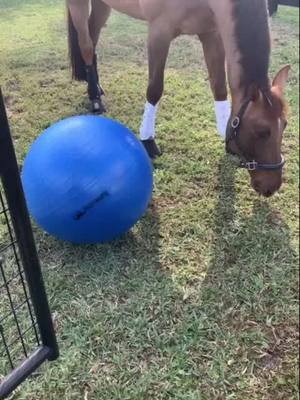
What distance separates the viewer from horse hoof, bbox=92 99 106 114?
298cm

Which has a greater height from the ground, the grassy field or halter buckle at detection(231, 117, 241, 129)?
halter buckle at detection(231, 117, 241, 129)

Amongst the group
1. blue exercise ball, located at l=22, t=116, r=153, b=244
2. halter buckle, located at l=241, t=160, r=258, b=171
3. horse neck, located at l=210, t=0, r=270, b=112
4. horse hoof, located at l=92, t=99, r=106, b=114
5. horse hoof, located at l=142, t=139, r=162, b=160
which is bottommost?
horse hoof, located at l=142, t=139, r=162, b=160

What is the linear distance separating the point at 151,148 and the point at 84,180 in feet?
3.00

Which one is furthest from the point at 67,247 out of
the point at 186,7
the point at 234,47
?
the point at 186,7

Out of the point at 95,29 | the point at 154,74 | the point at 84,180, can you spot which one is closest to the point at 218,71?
the point at 154,74

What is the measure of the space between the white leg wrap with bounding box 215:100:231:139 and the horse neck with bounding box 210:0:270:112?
69 cm

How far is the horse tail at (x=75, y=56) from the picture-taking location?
298cm

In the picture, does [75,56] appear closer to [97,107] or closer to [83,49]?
[83,49]

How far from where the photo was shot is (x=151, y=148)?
8.77 feet

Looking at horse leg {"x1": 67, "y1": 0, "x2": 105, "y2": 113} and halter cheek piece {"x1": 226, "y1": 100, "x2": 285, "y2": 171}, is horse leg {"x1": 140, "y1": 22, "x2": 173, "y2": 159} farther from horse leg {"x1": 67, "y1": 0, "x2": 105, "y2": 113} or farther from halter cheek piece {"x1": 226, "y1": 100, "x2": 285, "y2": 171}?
halter cheek piece {"x1": 226, "y1": 100, "x2": 285, "y2": 171}

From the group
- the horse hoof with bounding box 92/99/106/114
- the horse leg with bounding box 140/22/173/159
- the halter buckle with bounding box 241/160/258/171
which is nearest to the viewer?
the halter buckle with bounding box 241/160/258/171

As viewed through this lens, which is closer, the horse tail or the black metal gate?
the black metal gate

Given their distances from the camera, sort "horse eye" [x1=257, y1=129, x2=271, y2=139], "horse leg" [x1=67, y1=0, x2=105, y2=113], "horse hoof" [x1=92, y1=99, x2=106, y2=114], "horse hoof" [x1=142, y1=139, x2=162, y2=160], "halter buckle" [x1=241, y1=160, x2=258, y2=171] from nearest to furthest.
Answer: "horse eye" [x1=257, y1=129, x2=271, y2=139] → "halter buckle" [x1=241, y1=160, x2=258, y2=171] → "horse hoof" [x1=142, y1=139, x2=162, y2=160] → "horse leg" [x1=67, y1=0, x2=105, y2=113] → "horse hoof" [x1=92, y1=99, x2=106, y2=114]

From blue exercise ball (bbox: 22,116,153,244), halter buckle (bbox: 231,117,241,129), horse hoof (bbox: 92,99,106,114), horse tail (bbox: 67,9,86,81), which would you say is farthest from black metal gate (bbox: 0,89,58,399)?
horse tail (bbox: 67,9,86,81)
